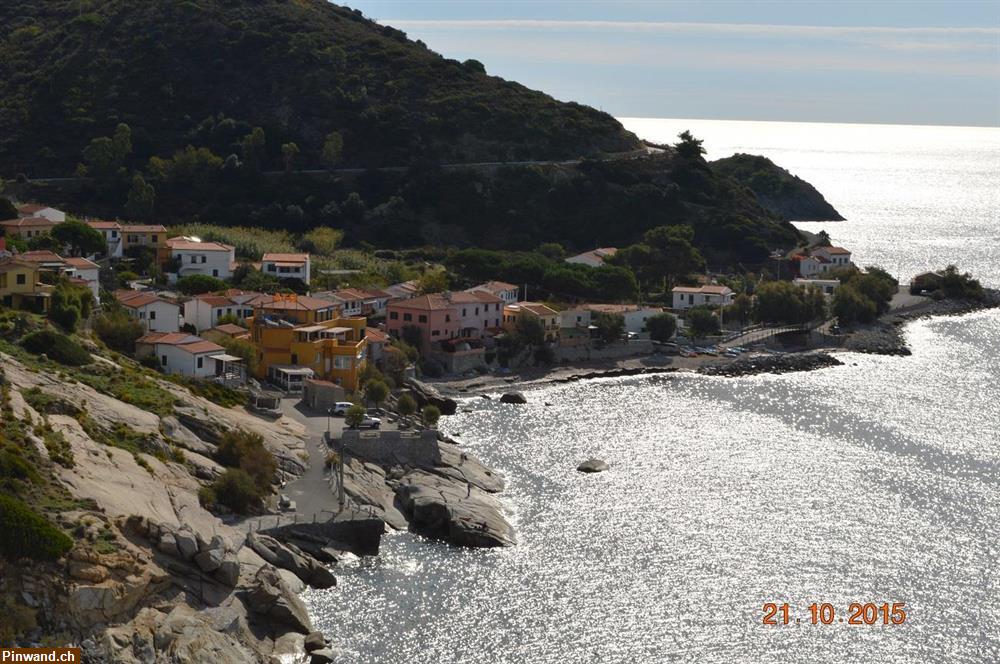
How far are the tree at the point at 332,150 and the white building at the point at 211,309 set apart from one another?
52.5 m

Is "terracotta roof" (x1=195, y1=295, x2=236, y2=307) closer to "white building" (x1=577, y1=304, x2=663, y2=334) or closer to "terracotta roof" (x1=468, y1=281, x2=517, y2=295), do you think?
"terracotta roof" (x1=468, y1=281, x2=517, y2=295)

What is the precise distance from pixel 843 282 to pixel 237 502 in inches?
2904

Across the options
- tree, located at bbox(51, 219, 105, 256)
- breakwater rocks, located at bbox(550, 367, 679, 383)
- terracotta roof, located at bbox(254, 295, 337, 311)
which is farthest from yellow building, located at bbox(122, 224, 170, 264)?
breakwater rocks, located at bbox(550, 367, 679, 383)

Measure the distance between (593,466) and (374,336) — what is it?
58.2 feet

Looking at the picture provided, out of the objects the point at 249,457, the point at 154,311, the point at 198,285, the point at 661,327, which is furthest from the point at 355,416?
the point at 661,327

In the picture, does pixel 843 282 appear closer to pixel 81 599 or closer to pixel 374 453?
pixel 374 453

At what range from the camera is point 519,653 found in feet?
129

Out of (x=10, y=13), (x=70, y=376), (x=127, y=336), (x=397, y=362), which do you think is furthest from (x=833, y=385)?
(x=10, y=13)

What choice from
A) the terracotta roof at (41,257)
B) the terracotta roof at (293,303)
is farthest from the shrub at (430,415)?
the terracotta roof at (41,257)

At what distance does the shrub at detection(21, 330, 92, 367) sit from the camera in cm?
5069

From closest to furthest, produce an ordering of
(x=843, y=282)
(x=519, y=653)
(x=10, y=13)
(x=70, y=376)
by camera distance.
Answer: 1. (x=519, y=653)
2. (x=70, y=376)
3. (x=843, y=282)
4. (x=10, y=13)

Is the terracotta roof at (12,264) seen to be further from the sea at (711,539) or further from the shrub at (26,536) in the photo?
the shrub at (26,536)

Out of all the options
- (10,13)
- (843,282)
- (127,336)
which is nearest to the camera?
(127,336)

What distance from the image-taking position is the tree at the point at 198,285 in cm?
7931
